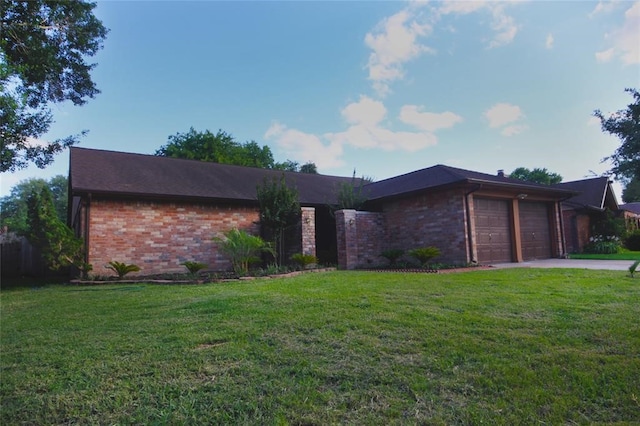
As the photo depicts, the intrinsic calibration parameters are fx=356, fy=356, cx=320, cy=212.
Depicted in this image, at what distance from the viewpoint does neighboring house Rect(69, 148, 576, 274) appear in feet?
37.9

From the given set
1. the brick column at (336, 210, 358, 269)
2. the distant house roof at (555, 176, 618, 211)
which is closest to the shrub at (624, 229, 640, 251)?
the distant house roof at (555, 176, 618, 211)

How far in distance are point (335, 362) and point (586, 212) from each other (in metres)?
23.5

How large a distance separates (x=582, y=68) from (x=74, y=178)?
15.8 metres

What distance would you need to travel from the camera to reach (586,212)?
20.8 metres

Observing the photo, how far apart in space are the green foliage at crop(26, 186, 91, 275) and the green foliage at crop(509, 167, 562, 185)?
4663 cm

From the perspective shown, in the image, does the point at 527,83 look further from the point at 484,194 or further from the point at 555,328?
the point at 555,328

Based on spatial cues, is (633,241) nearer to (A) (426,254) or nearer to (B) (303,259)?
(A) (426,254)

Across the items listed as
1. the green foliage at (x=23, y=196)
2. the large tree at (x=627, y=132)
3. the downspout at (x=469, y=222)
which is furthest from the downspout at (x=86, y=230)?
the green foliage at (x=23, y=196)

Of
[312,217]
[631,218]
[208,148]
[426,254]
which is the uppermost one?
[208,148]

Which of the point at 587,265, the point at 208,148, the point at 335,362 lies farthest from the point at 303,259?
the point at 208,148

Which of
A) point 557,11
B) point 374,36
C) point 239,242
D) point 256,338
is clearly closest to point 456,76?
point 374,36

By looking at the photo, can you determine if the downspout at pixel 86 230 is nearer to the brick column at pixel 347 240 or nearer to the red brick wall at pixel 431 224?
the brick column at pixel 347 240

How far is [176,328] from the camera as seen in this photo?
14.2ft

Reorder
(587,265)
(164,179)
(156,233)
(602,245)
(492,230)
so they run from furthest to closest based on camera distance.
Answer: (602,245) → (164,179) → (492,230) → (156,233) → (587,265)
